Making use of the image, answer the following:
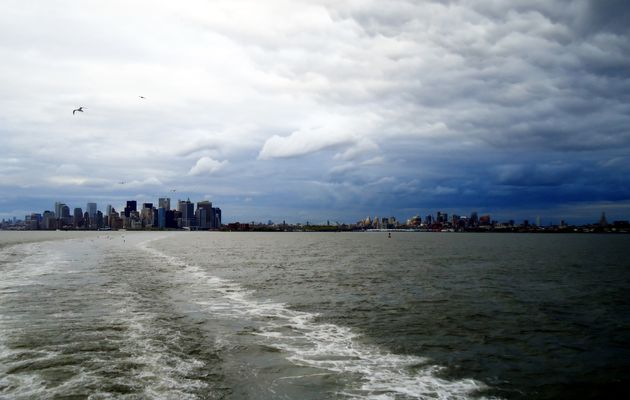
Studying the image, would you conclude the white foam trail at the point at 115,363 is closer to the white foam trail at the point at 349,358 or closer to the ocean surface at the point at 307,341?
the ocean surface at the point at 307,341

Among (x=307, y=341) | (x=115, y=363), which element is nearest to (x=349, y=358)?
(x=307, y=341)

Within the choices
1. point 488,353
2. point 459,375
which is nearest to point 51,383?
point 459,375

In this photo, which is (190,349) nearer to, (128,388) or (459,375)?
(128,388)

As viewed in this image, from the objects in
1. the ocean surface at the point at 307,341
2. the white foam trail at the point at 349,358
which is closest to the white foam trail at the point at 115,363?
the ocean surface at the point at 307,341

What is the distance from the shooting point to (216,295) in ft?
121

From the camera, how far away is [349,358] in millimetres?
19641

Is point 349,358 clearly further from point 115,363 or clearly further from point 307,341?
point 115,363

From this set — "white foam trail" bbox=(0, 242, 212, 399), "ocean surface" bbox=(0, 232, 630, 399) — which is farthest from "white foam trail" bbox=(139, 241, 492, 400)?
"white foam trail" bbox=(0, 242, 212, 399)

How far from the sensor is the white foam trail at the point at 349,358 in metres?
15.8

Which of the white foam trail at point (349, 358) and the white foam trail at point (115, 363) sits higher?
the white foam trail at point (115, 363)

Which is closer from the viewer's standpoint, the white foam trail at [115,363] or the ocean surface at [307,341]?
the white foam trail at [115,363]

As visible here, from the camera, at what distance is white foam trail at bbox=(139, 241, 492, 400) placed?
15.8m

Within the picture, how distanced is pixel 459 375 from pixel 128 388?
1239 cm

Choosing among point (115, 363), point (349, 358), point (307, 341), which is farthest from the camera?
point (307, 341)
